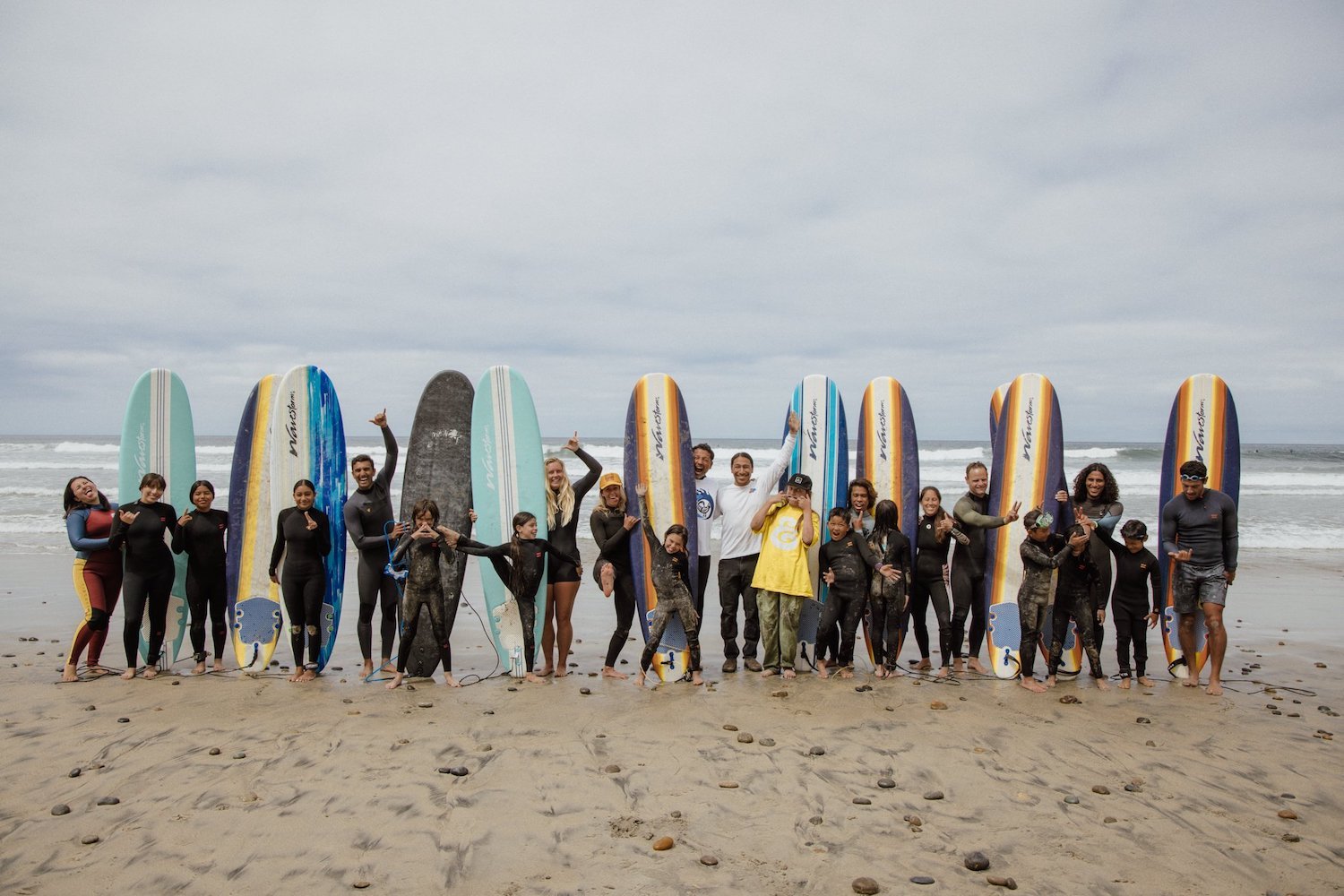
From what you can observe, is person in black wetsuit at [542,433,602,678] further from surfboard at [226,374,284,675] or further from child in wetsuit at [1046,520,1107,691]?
child in wetsuit at [1046,520,1107,691]

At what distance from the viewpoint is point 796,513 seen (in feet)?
16.9

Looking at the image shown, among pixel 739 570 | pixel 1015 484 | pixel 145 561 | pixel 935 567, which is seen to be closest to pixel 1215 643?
pixel 1015 484

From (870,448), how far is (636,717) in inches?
105

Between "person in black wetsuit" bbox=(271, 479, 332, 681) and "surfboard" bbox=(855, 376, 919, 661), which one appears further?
"surfboard" bbox=(855, 376, 919, 661)

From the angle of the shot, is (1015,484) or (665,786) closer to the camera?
(665,786)

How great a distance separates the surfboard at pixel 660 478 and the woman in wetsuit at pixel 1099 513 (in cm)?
248

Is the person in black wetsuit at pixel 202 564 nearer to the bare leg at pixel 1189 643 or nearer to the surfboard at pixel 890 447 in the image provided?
the surfboard at pixel 890 447

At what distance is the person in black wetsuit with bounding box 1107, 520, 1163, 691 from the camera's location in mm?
4930

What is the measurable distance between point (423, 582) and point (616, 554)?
3.90 ft

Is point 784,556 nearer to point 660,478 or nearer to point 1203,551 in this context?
point 660,478

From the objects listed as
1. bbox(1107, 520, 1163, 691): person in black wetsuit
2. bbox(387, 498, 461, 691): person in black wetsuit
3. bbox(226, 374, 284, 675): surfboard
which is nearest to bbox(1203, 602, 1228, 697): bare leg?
bbox(1107, 520, 1163, 691): person in black wetsuit

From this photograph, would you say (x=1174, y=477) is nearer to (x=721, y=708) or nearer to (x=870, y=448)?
(x=870, y=448)

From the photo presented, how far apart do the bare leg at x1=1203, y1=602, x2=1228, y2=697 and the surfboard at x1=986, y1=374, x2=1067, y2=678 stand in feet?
2.67

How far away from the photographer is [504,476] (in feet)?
18.2
